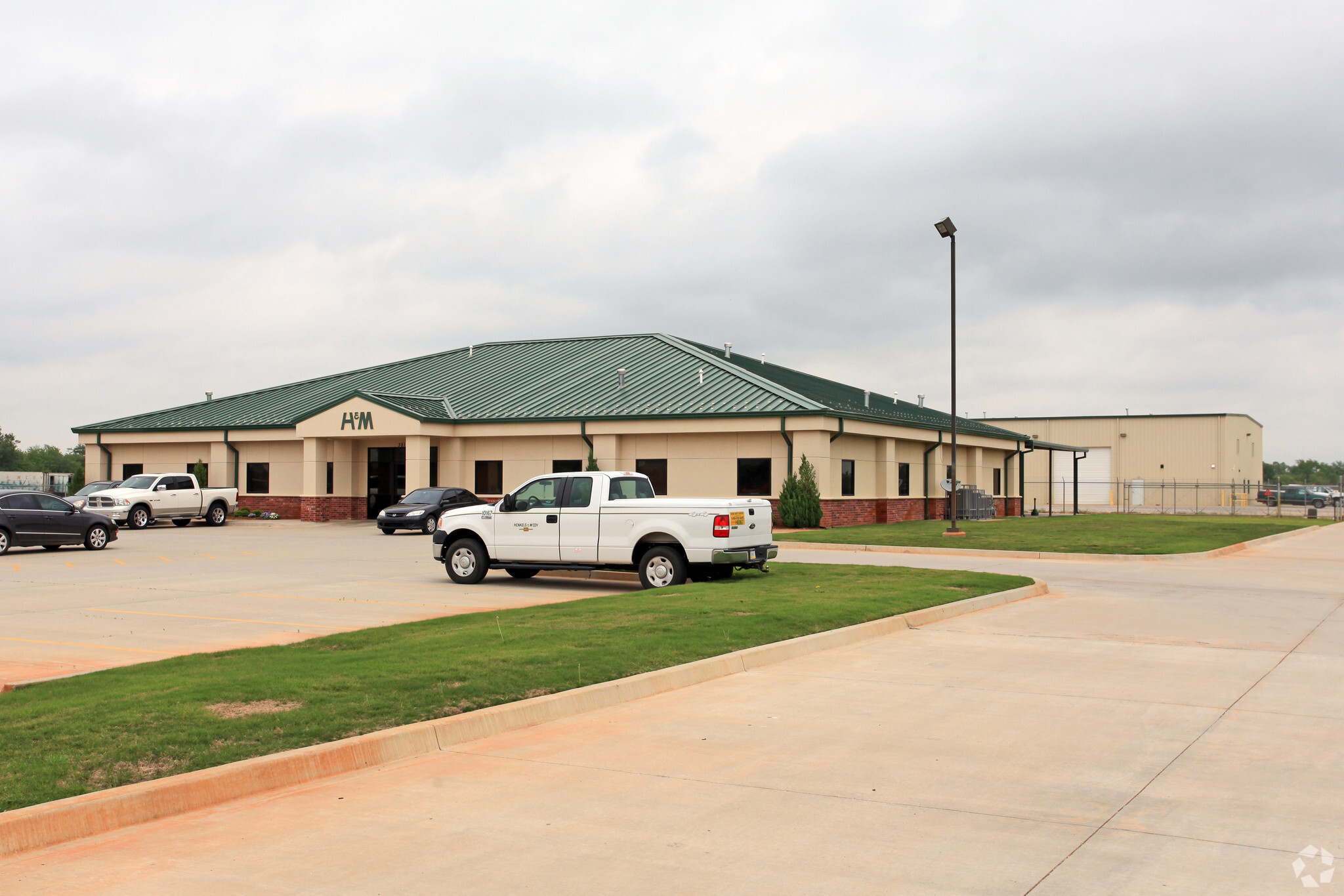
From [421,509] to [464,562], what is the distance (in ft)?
55.5

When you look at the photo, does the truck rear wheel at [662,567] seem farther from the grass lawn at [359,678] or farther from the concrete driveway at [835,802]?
the concrete driveway at [835,802]

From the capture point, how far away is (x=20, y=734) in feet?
23.5

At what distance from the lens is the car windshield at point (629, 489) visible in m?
17.9

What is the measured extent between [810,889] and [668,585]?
40.4 feet

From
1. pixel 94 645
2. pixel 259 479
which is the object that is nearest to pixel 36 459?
pixel 259 479

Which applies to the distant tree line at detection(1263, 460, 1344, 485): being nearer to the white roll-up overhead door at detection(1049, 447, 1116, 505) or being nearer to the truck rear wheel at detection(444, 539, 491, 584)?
the white roll-up overhead door at detection(1049, 447, 1116, 505)

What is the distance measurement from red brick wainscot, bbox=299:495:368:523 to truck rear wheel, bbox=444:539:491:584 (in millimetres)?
26580

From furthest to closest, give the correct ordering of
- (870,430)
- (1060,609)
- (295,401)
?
(295,401) → (870,430) → (1060,609)

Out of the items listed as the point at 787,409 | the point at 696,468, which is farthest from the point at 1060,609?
the point at 696,468

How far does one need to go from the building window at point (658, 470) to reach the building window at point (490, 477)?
227 inches

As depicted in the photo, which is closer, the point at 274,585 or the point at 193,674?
the point at 193,674

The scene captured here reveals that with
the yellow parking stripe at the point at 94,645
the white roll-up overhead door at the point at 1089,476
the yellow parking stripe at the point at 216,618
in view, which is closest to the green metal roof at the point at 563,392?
the yellow parking stripe at the point at 216,618

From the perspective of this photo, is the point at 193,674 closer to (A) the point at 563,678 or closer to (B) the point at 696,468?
(A) the point at 563,678

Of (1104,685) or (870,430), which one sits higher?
(870,430)
